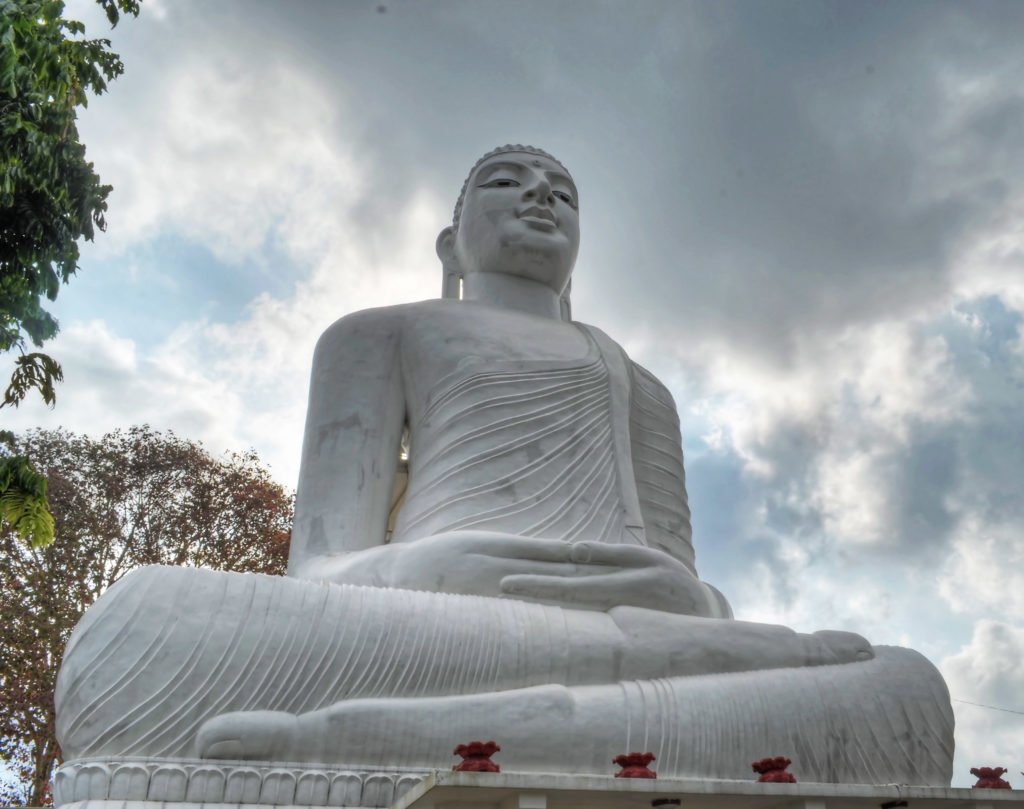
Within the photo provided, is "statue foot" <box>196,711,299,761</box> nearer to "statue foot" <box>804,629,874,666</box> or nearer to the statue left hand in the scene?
the statue left hand

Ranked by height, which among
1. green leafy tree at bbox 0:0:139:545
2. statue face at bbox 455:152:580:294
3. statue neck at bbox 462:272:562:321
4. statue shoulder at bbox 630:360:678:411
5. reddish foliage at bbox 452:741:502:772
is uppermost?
green leafy tree at bbox 0:0:139:545

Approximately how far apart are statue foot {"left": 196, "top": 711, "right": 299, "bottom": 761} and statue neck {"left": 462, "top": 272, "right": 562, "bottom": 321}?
3.40 metres

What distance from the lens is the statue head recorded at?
6.51 metres

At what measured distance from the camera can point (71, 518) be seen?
11.8 metres

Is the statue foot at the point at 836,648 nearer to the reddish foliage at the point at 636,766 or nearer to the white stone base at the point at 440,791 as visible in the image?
the white stone base at the point at 440,791

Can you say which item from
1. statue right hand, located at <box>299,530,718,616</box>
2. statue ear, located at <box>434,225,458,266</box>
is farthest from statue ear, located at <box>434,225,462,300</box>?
statue right hand, located at <box>299,530,718,616</box>

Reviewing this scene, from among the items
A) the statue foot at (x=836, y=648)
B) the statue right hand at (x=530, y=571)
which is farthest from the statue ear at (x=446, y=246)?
the statue foot at (x=836, y=648)

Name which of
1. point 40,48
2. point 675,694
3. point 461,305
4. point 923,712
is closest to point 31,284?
point 40,48

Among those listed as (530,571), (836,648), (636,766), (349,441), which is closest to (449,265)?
(349,441)

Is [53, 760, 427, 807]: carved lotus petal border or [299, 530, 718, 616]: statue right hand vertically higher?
[299, 530, 718, 616]: statue right hand

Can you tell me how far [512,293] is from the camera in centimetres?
655

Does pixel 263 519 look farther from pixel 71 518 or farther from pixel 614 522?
pixel 614 522

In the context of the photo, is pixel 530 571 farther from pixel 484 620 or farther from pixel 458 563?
pixel 484 620

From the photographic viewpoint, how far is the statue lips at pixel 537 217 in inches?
257
